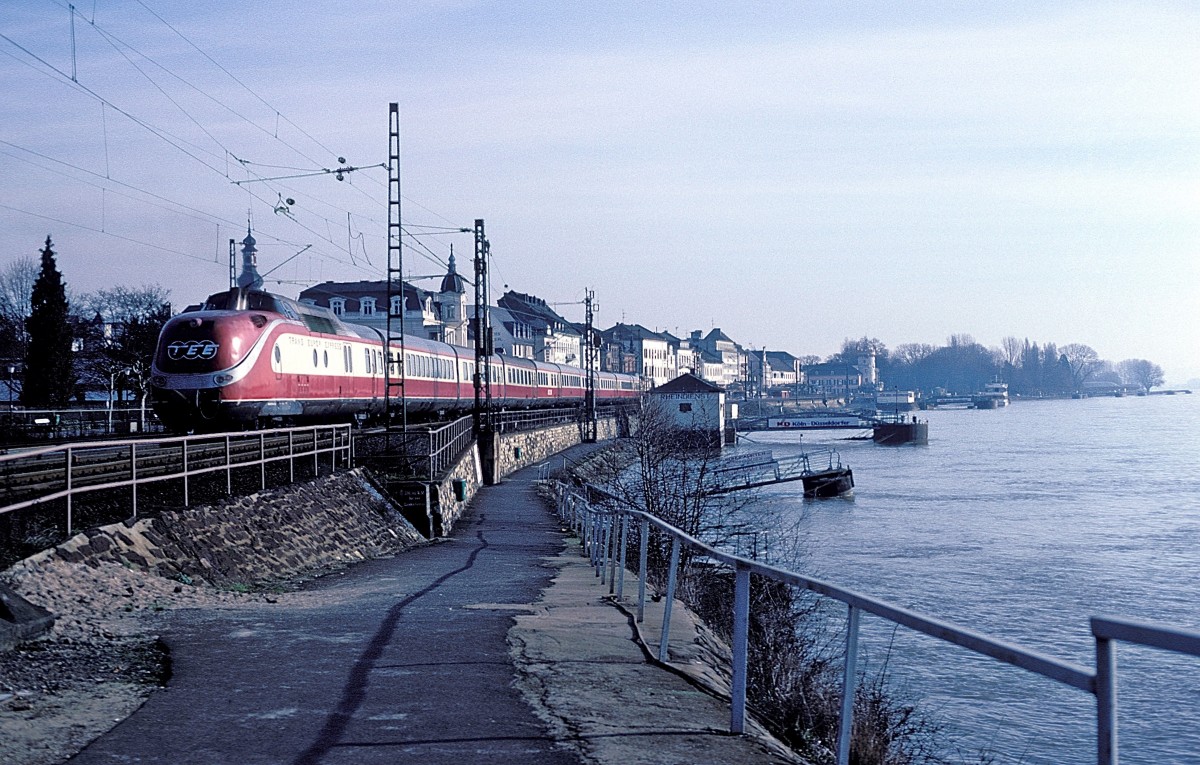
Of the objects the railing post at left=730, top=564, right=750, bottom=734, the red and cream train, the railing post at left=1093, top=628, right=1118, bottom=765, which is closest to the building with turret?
the red and cream train

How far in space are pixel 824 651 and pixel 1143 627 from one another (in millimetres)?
12997

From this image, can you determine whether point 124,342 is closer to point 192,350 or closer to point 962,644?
point 192,350

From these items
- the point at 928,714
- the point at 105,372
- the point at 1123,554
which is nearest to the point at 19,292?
the point at 105,372

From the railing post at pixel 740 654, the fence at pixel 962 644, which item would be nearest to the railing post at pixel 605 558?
the fence at pixel 962 644

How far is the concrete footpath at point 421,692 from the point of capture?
5.78 meters

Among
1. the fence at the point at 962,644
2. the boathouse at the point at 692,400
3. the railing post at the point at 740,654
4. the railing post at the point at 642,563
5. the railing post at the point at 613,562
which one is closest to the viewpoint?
the fence at the point at 962,644

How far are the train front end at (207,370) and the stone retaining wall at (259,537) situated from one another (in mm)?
3537

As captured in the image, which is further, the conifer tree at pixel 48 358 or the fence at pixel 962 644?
the conifer tree at pixel 48 358

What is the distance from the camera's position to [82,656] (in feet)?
26.0

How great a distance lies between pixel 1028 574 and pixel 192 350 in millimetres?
20619

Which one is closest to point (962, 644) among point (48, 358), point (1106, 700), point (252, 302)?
point (1106, 700)

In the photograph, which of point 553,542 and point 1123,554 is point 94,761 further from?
point 1123,554

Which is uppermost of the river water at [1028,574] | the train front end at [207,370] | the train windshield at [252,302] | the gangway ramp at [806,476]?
the train windshield at [252,302]

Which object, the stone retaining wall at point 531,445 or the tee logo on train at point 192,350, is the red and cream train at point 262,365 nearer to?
the tee logo on train at point 192,350
